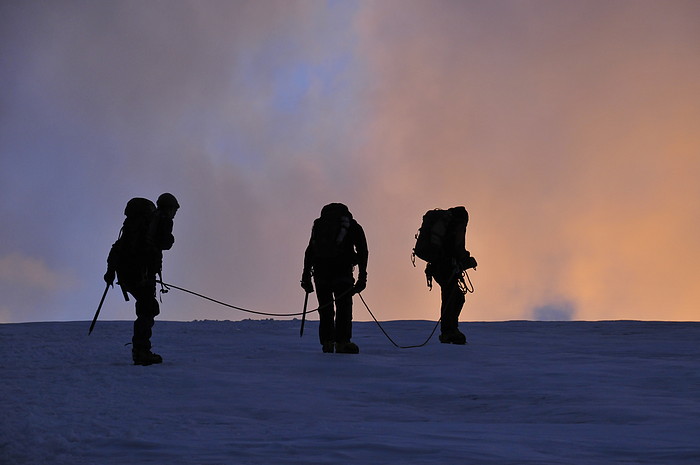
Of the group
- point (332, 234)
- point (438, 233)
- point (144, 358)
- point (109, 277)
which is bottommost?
point (144, 358)

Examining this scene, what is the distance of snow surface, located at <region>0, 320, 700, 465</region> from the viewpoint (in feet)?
15.8

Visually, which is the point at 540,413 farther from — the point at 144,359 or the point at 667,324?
the point at 667,324

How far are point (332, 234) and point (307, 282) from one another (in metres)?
0.90

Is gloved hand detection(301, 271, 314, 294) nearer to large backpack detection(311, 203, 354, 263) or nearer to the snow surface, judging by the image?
large backpack detection(311, 203, 354, 263)

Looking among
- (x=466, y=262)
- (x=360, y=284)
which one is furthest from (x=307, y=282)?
(x=466, y=262)

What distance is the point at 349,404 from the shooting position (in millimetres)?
6824

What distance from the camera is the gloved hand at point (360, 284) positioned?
36.5 feet

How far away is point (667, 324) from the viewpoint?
59.0 feet

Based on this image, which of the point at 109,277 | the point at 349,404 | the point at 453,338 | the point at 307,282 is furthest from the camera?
the point at 453,338

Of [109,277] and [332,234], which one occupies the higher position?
[332,234]

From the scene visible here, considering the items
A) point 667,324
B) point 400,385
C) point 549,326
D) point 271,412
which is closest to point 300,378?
point 400,385

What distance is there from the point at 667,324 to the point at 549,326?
272 cm

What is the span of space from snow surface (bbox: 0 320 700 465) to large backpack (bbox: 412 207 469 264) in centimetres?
158

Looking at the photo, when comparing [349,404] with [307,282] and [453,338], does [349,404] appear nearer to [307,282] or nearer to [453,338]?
[307,282]
